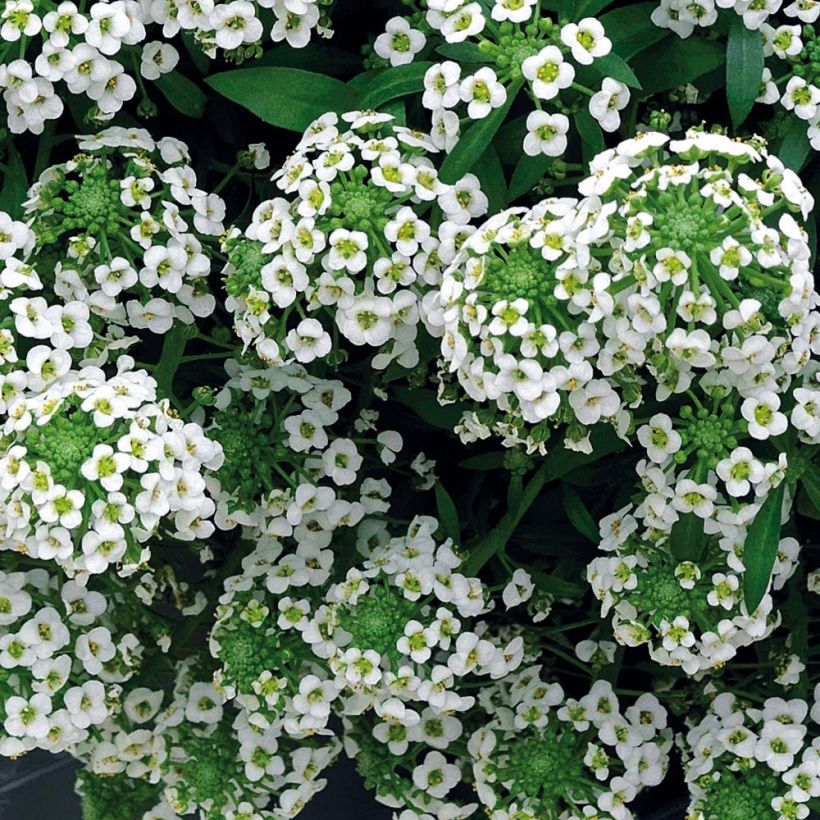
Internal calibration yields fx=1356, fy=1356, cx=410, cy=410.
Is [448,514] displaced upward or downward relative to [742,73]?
downward

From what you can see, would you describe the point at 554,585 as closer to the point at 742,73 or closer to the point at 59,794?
the point at 742,73

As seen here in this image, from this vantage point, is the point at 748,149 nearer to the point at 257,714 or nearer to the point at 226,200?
the point at 226,200

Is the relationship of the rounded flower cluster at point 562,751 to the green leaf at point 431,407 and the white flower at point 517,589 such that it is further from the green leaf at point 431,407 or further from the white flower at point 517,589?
the green leaf at point 431,407

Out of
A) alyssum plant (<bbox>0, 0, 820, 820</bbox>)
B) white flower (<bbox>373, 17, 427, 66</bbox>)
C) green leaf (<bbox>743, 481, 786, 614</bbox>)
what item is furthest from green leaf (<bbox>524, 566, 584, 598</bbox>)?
white flower (<bbox>373, 17, 427, 66</bbox>)

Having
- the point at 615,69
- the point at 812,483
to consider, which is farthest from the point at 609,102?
the point at 812,483

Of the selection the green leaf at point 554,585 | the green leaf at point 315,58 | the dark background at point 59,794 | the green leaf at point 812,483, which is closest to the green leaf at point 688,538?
the green leaf at point 812,483

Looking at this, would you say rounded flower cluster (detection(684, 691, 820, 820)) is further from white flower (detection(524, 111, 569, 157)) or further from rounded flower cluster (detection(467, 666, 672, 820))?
white flower (detection(524, 111, 569, 157))
